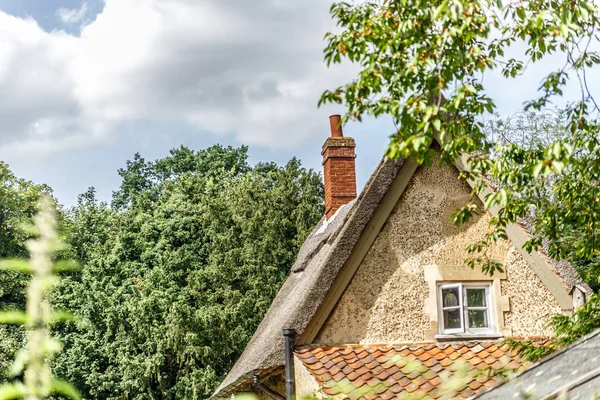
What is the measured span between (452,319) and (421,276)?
2.66ft

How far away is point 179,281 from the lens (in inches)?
1126

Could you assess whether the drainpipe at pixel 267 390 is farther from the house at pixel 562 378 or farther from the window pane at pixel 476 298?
the house at pixel 562 378

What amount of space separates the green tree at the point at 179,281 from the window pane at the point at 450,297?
13.6 m

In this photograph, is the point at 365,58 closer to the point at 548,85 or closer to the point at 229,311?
the point at 548,85

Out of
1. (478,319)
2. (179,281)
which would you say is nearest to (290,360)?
(478,319)

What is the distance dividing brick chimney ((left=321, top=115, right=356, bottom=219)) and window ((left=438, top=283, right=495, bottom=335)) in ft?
15.6

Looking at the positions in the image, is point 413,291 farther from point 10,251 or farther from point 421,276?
point 10,251

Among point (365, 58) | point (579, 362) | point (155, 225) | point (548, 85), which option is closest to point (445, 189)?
point (548, 85)

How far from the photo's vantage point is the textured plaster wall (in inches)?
451

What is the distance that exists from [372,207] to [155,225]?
19885 mm

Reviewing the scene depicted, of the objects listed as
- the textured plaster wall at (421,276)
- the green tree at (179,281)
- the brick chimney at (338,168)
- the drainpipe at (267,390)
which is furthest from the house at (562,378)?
the green tree at (179,281)

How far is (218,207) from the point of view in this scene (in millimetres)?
29250

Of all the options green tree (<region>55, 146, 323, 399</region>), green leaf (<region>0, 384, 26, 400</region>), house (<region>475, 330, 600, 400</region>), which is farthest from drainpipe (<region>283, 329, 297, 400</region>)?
green tree (<region>55, 146, 323, 399</region>)

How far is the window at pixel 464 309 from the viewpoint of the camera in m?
11.8
